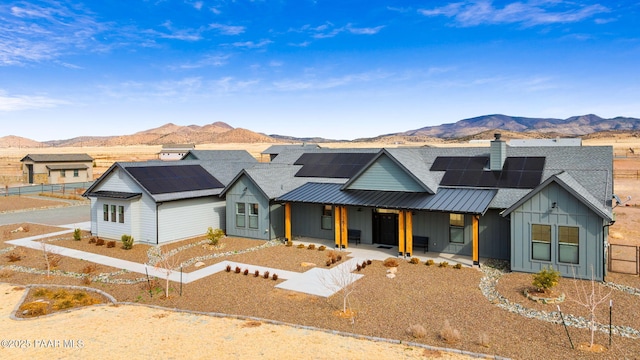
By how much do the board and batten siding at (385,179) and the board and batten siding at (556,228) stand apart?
5.69 meters

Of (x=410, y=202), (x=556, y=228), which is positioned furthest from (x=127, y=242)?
(x=556, y=228)

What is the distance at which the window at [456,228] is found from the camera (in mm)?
21172

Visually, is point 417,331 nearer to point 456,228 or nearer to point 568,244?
point 568,244

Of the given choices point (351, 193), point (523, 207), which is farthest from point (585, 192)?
point (351, 193)

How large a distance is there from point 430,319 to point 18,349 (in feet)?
37.2

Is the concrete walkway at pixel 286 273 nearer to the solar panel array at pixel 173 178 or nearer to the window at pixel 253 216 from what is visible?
the solar panel array at pixel 173 178

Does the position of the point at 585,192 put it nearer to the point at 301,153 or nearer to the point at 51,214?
the point at 301,153

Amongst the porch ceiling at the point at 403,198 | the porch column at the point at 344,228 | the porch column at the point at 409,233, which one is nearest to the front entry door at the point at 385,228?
the porch ceiling at the point at 403,198

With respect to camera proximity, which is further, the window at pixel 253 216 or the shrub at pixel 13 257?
the window at pixel 253 216

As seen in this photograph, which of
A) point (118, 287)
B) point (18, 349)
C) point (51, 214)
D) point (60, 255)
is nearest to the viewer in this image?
point (18, 349)

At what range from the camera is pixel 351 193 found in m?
24.2

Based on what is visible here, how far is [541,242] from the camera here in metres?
17.7

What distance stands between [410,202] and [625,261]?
30.8ft

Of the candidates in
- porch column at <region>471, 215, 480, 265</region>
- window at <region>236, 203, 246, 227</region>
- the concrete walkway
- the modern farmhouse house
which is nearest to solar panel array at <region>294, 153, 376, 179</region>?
the modern farmhouse house
